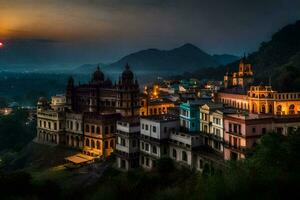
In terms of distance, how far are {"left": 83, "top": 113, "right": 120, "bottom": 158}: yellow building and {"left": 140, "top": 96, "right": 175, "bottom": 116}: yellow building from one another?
987cm

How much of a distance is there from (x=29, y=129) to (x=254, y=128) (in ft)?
252

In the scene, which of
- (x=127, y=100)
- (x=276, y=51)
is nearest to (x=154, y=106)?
(x=127, y=100)

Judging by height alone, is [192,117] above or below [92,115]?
above

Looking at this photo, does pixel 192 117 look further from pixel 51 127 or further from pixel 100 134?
pixel 51 127

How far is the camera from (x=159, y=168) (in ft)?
153

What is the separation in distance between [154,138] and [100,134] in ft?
50.6

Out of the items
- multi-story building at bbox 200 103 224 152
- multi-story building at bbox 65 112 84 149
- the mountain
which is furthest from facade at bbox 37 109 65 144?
the mountain

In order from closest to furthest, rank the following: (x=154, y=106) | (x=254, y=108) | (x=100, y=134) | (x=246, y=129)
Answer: (x=246, y=129) → (x=100, y=134) → (x=254, y=108) → (x=154, y=106)

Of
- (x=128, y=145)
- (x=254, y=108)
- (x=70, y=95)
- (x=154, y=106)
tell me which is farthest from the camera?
(x=70, y=95)

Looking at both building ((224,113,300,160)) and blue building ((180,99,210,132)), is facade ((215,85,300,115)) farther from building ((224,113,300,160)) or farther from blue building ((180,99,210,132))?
building ((224,113,300,160))

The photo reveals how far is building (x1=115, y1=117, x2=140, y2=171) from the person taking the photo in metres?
53.7

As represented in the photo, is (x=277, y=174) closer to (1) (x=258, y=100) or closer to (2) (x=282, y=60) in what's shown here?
(1) (x=258, y=100)

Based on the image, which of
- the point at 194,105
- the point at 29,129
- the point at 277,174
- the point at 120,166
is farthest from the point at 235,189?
the point at 29,129

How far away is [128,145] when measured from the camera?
176ft
